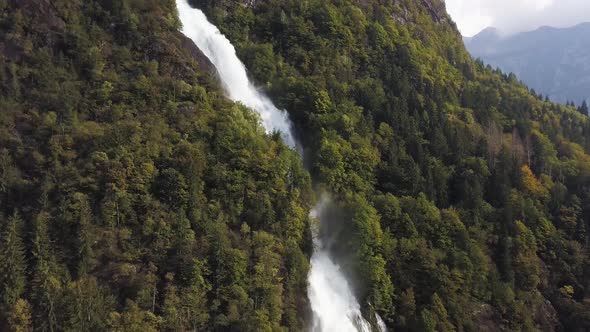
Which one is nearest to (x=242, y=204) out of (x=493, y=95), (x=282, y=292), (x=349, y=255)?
(x=282, y=292)

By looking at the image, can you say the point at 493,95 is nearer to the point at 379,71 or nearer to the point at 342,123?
the point at 379,71

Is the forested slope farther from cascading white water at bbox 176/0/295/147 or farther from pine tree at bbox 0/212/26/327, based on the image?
pine tree at bbox 0/212/26/327

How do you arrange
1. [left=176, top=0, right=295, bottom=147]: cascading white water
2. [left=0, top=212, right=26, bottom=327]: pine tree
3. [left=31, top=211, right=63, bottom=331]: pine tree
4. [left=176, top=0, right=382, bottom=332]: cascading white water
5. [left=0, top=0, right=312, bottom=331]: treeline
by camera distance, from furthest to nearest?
[left=176, top=0, right=295, bottom=147]: cascading white water < [left=176, top=0, right=382, bottom=332]: cascading white water < [left=0, top=0, right=312, bottom=331]: treeline < [left=31, top=211, right=63, bottom=331]: pine tree < [left=0, top=212, right=26, bottom=327]: pine tree

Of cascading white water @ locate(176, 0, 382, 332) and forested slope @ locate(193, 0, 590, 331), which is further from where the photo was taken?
forested slope @ locate(193, 0, 590, 331)

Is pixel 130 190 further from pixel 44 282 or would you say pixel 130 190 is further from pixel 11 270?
pixel 11 270

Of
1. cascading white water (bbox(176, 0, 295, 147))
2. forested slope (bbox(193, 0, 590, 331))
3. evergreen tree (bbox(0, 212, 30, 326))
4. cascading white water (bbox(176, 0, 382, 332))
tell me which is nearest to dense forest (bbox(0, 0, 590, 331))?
evergreen tree (bbox(0, 212, 30, 326))

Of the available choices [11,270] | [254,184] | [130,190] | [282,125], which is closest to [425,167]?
[282,125]

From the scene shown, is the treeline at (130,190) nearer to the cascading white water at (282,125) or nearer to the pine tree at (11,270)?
the pine tree at (11,270)
